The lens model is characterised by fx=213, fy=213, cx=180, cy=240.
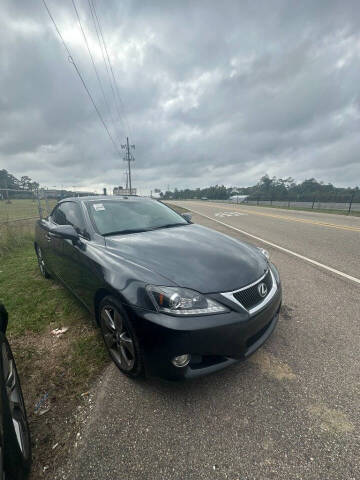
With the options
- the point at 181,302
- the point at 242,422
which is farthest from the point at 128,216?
the point at 242,422

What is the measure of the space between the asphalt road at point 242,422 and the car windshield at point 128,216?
61.9 inches

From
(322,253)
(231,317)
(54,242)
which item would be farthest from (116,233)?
(322,253)

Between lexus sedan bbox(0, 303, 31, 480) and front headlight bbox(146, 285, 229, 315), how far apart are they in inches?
36.4

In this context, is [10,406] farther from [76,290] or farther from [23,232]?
[23,232]

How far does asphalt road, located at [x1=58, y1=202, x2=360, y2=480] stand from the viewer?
4.17 ft

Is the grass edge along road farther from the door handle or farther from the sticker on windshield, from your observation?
the sticker on windshield

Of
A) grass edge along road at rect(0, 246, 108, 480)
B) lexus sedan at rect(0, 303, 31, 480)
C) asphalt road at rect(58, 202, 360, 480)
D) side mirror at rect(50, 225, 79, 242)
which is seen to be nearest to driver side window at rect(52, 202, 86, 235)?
side mirror at rect(50, 225, 79, 242)

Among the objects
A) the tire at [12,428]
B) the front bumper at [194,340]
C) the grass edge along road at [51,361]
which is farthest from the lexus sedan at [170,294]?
the tire at [12,428]

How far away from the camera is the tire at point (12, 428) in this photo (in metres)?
0.94

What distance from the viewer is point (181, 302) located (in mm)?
1599

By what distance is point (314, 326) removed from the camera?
2.54 metres

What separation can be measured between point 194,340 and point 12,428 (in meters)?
1.06

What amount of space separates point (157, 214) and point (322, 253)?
468cm

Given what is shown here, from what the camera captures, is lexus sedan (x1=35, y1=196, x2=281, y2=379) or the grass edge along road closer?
the grass edge along road
